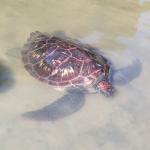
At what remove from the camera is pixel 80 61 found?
4.16 metres

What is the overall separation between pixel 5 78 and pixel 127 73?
53.4 inches

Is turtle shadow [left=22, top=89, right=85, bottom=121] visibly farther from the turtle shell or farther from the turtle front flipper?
the turtle front flipper

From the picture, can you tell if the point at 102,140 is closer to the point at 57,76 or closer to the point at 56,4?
the point at 57,76

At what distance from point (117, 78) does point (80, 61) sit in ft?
1.57

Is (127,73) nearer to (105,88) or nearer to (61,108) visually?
→ (105,88)

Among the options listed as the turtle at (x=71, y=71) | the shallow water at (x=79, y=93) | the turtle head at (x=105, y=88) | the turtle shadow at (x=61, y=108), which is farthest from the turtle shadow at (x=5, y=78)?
the turtle head at (x=105, y=88)

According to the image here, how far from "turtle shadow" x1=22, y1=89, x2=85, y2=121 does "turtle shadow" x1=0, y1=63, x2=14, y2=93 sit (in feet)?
1.47

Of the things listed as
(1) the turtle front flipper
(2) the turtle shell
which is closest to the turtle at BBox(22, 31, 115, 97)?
(2) the turtle shell

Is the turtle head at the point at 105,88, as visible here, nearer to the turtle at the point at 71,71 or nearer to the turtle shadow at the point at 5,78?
the turtle at the point at 71,71

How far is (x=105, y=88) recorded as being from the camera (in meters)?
4.06

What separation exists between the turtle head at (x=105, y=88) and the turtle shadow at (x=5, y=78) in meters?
0.93

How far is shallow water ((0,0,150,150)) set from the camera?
362 cm

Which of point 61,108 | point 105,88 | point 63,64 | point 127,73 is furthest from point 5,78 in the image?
point 127,73

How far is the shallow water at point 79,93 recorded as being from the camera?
362 cm
